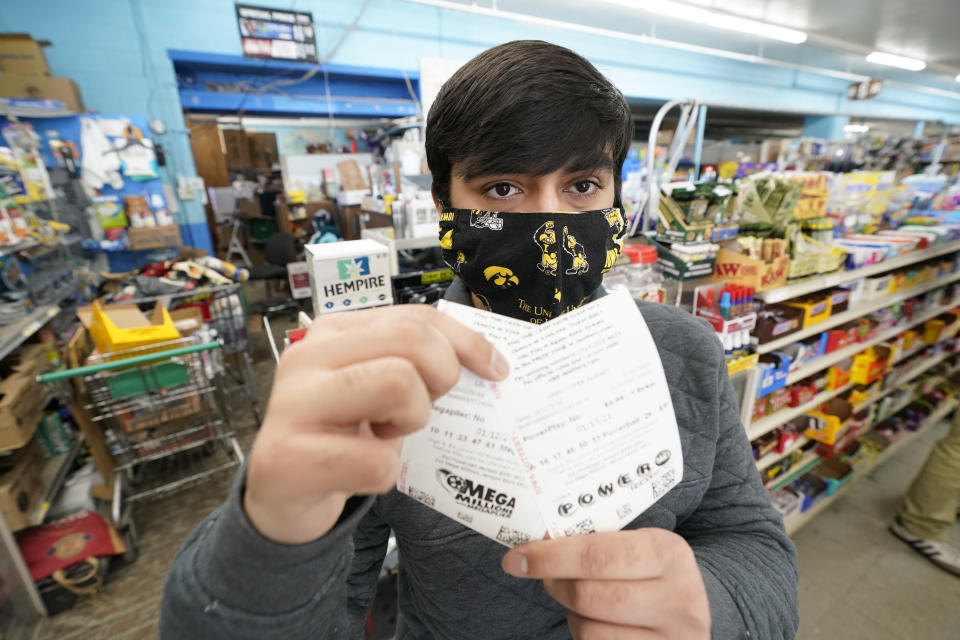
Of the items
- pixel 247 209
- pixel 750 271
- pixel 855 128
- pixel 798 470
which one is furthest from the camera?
pixel 855 128

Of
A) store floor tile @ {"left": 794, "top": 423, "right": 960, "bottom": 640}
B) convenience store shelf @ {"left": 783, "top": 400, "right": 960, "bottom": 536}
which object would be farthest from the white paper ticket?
store floor tile @ {"left": 794, "top": 423, "right": 960, "bottom": 640}

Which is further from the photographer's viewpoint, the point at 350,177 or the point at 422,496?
the point at 350,177

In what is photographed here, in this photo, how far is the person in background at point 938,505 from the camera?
2.53 metres

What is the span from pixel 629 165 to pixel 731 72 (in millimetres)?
8422

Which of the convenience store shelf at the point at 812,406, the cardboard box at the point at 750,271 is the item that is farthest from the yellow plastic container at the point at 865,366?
the cardboard box at the point at 750,271

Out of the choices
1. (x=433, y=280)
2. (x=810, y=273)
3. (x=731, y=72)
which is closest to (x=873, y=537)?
(x=810, y=273)

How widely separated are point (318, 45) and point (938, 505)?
7974 millimetres

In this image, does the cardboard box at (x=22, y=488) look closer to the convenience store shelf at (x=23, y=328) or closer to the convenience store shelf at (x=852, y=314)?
the convenience store shelf at (x=23, y=328)

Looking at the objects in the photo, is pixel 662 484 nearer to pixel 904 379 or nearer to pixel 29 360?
pixel 29 360

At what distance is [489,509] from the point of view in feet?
1.74

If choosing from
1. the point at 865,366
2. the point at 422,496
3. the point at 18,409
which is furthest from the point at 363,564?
the point at 865,366

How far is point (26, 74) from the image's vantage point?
421 centimetres

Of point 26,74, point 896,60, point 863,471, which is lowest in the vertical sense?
point 863,471

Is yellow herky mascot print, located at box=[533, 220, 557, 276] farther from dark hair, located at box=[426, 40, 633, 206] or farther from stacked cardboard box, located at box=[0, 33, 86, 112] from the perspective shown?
stacked cardboard box, located at box=[0, 33, 86, 112]
